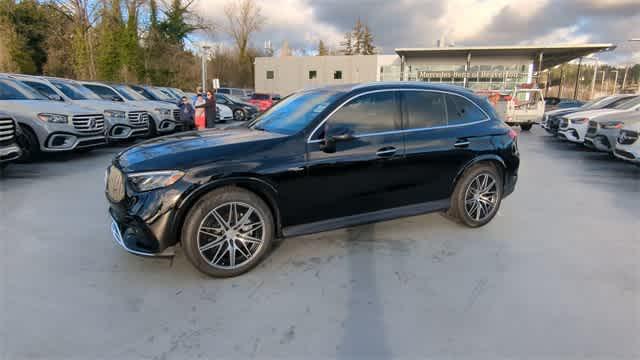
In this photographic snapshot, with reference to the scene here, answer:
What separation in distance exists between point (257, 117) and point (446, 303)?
9.31 ft

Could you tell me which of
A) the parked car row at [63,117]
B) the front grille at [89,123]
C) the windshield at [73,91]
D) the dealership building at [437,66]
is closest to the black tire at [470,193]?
the parked car row at [63,117]

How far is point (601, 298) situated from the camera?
9.67 ft

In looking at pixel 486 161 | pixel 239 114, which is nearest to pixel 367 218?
pixel 486 161

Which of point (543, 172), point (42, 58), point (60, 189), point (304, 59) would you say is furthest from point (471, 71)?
point (60, 189)

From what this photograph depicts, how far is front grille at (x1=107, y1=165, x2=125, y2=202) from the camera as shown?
122 inches

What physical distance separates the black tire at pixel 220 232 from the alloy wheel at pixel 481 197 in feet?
7.75

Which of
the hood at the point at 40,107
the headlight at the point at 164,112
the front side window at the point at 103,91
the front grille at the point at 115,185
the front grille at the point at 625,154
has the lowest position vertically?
the front grille at the point at 625,154

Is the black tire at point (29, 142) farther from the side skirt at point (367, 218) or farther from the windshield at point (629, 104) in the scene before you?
the windshield at point (629, 104)

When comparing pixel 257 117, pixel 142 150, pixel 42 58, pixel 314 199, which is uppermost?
pixel 42 58

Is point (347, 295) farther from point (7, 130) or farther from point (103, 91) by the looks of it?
point (103, 91)

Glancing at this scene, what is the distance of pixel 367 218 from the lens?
373 centimetres

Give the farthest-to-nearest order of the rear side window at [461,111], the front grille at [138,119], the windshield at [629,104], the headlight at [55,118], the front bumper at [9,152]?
the windshield at [629,104], the front grille at [138,119], the headlight at [55,118], the front bumper at [9,152], the rear side window at [461,111]

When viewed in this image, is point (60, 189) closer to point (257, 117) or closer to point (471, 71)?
point (257, 117)

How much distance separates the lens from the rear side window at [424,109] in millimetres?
3932
